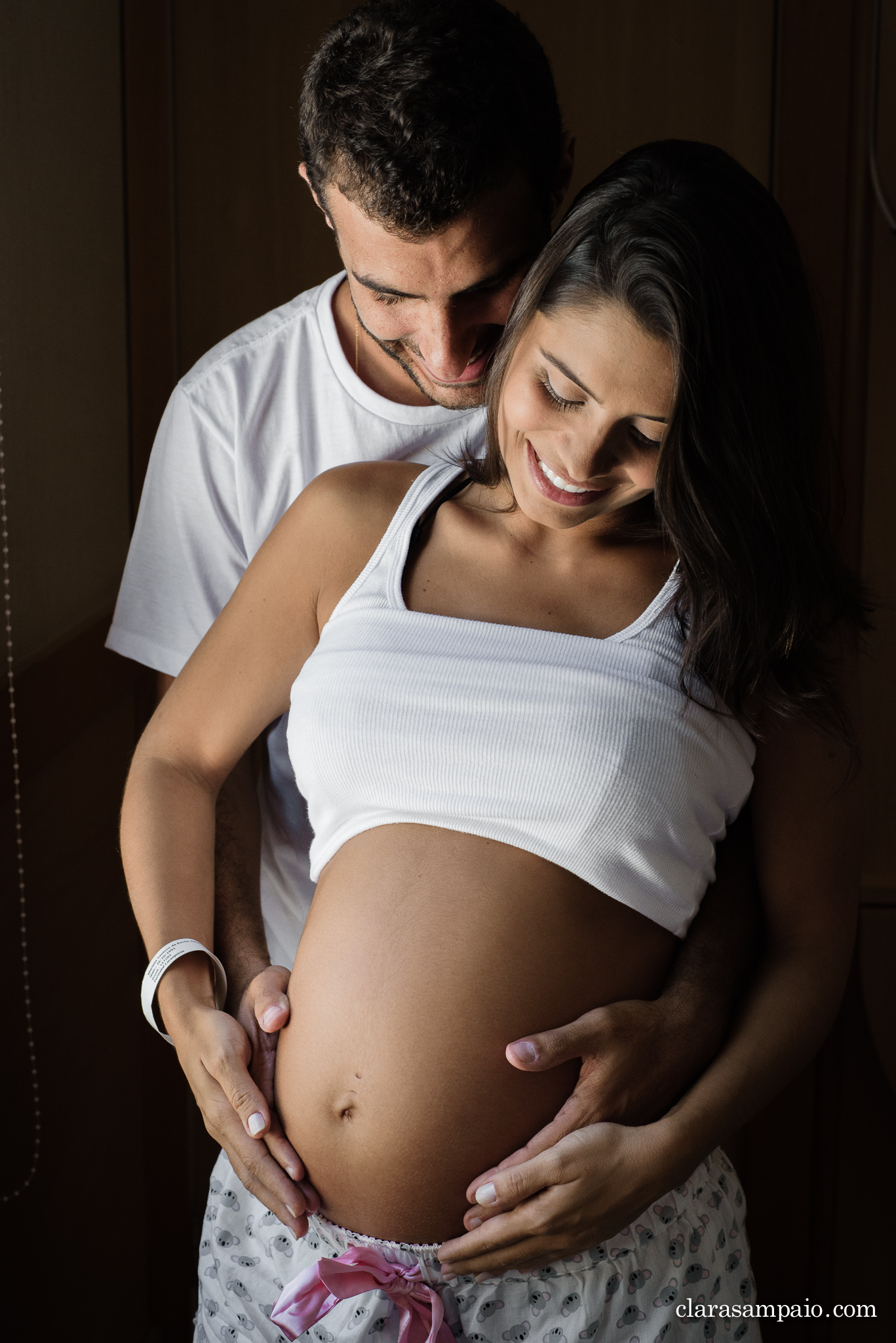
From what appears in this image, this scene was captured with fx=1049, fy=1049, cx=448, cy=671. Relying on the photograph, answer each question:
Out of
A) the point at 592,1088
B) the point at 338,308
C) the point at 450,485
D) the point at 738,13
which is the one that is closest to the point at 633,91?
the point at 738,13

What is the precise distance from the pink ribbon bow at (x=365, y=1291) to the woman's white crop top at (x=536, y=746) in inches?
15.1

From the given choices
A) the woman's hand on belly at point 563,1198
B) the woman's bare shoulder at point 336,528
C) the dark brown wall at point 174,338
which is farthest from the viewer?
the dark brown wall at point 174,338

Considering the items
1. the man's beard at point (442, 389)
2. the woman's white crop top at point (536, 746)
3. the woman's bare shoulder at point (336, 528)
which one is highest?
the man's beard at point (442, 389)

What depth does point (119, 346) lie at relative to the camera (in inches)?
72.0

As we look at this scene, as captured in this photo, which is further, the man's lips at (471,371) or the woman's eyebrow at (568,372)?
the man's lips at (471,371)

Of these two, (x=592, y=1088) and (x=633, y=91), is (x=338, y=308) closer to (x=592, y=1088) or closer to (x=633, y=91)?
(x=633, y=91)

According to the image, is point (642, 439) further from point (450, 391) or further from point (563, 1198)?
point (563, 1198)

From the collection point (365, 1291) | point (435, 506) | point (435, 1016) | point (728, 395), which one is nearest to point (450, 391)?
point (435, 506)

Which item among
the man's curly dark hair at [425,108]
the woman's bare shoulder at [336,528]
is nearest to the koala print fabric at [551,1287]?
the woman's bare shoulder at [336,528]

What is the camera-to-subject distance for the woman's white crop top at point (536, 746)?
3.18 feet

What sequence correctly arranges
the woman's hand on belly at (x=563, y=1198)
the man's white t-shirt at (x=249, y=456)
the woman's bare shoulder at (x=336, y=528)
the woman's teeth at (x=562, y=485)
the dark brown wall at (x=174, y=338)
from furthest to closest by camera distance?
the dark brown wall at (x=174, y=338)
the man's white t-shirt at (x=249, y=456)
the woman's bare shoulder at (x=336, y=528)
the woman's teeth at (x=562, y=485)
the woman's hand on belly at (x=563, y=1198)

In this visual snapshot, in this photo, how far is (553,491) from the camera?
3.39 ft

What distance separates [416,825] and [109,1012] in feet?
3.76

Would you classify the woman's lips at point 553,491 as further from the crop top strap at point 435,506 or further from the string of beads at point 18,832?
the string of beads at point 18,832
